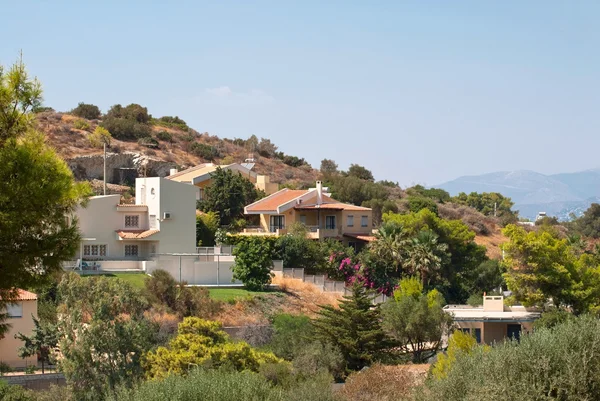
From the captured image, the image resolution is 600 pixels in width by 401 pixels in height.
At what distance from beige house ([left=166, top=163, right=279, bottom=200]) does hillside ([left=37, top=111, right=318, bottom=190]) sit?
406 centimetres

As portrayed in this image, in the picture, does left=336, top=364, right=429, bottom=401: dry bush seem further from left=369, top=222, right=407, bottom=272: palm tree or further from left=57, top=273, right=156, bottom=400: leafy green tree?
left=369, top=222, right=407, bottom=272: palm tree

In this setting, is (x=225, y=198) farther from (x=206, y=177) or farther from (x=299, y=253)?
(x=299, y=253)

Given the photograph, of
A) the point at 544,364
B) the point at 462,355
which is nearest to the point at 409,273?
the point at 462,355

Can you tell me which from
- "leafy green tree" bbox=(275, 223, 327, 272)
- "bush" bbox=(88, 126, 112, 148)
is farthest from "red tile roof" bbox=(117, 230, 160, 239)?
"bush" bbox=(88, 126, 112, 148)

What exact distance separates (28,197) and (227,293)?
3666 centimetres

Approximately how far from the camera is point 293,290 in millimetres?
54062

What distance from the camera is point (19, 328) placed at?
39938 mm

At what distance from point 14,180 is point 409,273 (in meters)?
46.1

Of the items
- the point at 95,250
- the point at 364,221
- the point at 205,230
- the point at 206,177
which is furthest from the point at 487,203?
the point at 95,250

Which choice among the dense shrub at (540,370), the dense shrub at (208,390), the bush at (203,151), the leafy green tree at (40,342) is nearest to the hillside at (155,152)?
the bush at (203,151)

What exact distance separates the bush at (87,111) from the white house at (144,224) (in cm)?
4643

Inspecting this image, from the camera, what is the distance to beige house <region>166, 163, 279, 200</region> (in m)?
73.7

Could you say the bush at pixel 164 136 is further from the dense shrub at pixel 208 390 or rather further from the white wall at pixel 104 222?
the dense shrub at pixel 208 390

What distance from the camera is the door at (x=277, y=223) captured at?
217ft
